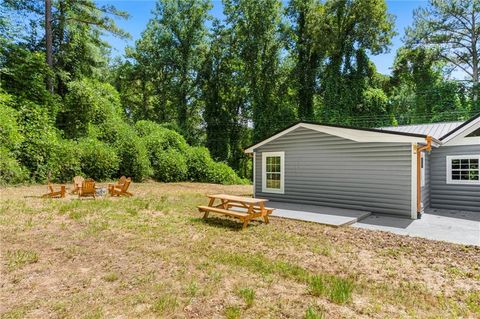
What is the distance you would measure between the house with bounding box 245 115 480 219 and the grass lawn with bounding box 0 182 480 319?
225cm

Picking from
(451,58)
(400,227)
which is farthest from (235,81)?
(400,227)

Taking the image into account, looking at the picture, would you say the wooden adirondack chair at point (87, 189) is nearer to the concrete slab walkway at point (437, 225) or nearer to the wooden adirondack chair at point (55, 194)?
the wooden adirondack chair at point (55, 194)

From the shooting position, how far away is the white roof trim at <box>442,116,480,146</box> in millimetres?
8534

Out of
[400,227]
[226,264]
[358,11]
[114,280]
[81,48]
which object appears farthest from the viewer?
[358,11]

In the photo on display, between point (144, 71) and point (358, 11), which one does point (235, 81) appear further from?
point (358, 11)

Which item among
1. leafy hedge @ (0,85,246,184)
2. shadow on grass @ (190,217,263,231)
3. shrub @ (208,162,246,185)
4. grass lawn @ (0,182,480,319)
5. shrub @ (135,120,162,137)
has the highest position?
shrub @ (135,120,162,137)

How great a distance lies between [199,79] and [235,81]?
3610 mm

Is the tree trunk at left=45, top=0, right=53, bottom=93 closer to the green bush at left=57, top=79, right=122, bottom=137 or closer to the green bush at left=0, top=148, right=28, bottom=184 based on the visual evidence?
the green bush at left=57, top=79, right=122, bottom=137

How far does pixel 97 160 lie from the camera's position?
14.4 metres

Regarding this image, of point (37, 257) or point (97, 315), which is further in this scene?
point (37, 257)

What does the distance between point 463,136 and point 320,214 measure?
5.21 metres

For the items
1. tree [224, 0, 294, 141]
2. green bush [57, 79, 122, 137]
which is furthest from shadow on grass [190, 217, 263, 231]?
tree [224, 0, 294, 141]

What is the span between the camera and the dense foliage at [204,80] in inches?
562

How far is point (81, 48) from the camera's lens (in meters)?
17.5
